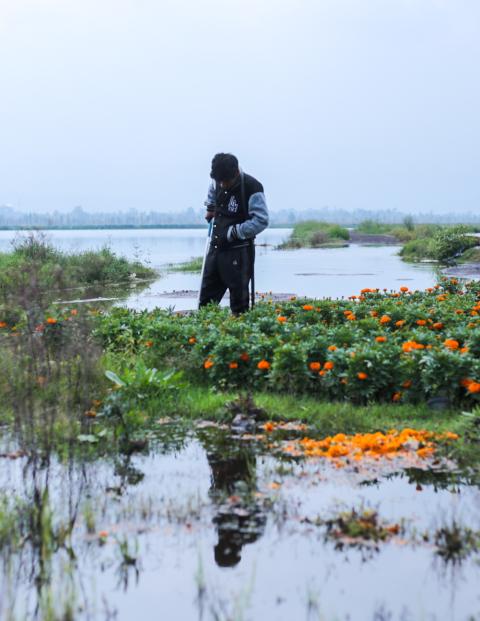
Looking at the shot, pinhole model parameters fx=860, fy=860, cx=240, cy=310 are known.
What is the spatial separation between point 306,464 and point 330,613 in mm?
1904

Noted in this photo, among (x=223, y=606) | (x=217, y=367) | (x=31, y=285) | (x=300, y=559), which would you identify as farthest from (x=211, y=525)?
(x=217, y=367)

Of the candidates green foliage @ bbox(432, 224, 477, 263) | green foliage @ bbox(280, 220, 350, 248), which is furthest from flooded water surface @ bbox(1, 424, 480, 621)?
green foliage @ bbox(280, 220, 350, 248)

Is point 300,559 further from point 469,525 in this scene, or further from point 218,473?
point 218,473

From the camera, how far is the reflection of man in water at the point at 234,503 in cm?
407

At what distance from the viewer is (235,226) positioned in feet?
31.7

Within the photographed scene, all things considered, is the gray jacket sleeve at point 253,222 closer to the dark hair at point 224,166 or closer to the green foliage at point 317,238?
the dark hair at point 224,166

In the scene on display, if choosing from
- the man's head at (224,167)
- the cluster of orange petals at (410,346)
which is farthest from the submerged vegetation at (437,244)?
the cluster of orange petals at (410,346)

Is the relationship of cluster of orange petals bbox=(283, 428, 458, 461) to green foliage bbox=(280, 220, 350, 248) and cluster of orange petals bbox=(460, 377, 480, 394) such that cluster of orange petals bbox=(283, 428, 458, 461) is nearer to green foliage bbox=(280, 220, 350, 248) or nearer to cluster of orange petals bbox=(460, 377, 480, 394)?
cluster of orange petals bbox=(460, 377, 480, 394)

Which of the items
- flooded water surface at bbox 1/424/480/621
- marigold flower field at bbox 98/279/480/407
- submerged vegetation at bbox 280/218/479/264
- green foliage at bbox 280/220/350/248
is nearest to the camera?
flooded water surface at bbox 1/424/480/621

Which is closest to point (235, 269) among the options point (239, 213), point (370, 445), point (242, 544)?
point (239, 213)

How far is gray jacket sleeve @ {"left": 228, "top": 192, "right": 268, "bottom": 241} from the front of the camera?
31.6 ft

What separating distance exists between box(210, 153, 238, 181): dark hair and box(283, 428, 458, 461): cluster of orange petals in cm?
451

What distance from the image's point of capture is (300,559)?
153 inches

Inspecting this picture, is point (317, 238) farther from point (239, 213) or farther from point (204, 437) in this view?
point (204, 437)
